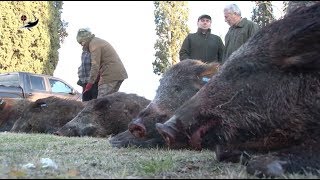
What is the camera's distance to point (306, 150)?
12.1 feet

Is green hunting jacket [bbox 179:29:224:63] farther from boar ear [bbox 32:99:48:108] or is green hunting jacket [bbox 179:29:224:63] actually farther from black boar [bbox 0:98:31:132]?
black boar [bbox 0:98:31:132]

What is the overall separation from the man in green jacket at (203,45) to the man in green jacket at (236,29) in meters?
0.50

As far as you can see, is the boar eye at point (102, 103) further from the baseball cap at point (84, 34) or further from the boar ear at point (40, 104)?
the boar ear at point (40, 104)

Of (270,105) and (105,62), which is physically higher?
(270,105)

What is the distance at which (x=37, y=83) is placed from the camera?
63.7 feet

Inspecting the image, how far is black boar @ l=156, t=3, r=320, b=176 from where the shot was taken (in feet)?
12.7

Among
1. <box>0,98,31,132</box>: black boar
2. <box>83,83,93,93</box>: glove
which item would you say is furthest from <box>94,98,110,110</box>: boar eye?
<box>0,98,31,132</box>: black boar

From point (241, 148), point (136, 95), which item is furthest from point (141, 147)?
point (136, 95)

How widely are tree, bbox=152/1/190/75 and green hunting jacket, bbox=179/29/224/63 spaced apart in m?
27.0

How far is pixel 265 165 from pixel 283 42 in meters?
1.16

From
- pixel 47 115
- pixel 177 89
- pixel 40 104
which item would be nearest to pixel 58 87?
pixel 40 104

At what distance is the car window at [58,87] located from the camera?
2062 centimetres

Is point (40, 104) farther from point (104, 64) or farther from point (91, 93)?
point (104, 64)

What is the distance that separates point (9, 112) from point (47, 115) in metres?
2.06
